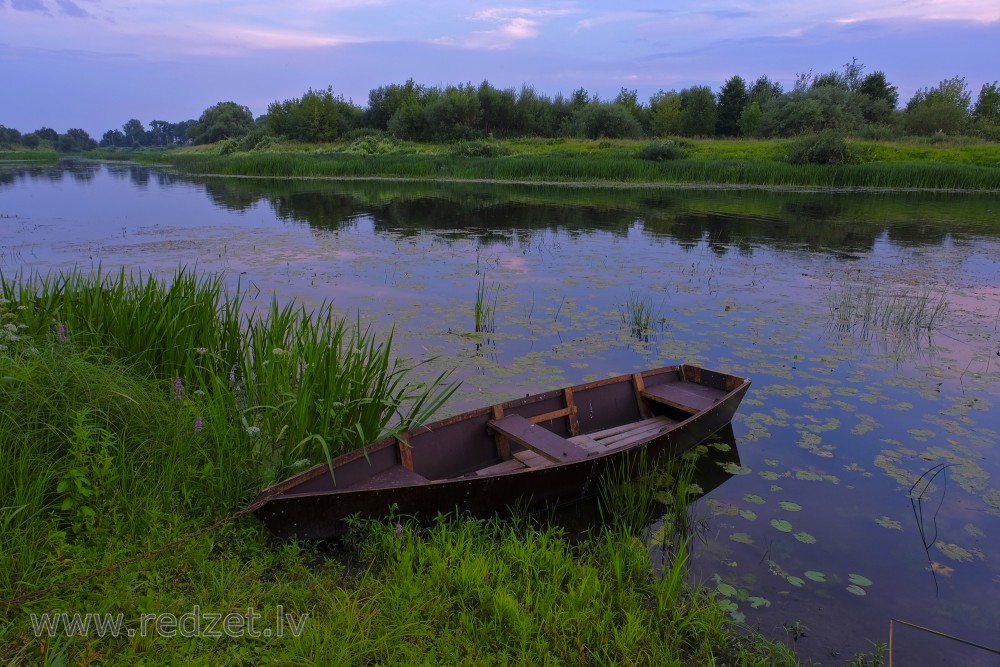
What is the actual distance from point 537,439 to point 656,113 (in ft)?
186

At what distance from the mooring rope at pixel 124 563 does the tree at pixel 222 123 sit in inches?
3314

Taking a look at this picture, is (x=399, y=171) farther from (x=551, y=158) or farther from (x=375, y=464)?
(x=375, y=464)

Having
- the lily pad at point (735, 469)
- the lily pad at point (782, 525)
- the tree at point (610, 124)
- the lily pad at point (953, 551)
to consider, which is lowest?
the lily pad at point (953, 551)

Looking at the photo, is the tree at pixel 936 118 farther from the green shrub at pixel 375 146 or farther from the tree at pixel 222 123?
the tree at pixel 222 123

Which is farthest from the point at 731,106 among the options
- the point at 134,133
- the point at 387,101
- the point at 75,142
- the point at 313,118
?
the point at 134,133

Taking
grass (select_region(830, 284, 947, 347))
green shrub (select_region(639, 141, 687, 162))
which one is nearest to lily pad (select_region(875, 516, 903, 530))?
grass (select_region(830, 284, 947, 347))

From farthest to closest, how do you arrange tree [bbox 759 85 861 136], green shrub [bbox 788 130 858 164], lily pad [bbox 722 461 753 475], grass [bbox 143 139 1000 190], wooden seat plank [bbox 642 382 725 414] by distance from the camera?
tree [bbox 759 85 861 136], green shrub [bbox 788 130 858 164], grass [bbox 143 139 1000 190], wooden seat plank [bbox 642 382 725 414], lily pad [bbox 722 461 753 475]

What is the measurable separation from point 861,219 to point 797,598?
19.1 meters

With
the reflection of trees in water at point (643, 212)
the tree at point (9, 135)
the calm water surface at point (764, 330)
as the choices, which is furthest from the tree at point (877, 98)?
the tree at point (9, 135)

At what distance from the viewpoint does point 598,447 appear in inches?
201

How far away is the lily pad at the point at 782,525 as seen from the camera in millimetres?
4343

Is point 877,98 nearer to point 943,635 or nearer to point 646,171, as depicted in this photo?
point 646,171

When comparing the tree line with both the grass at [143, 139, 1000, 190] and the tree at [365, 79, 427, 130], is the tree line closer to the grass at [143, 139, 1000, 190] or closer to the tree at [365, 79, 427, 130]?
the tree at [365, 79, 427, 130]

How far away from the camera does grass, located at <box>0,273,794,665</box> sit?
2684 mm
